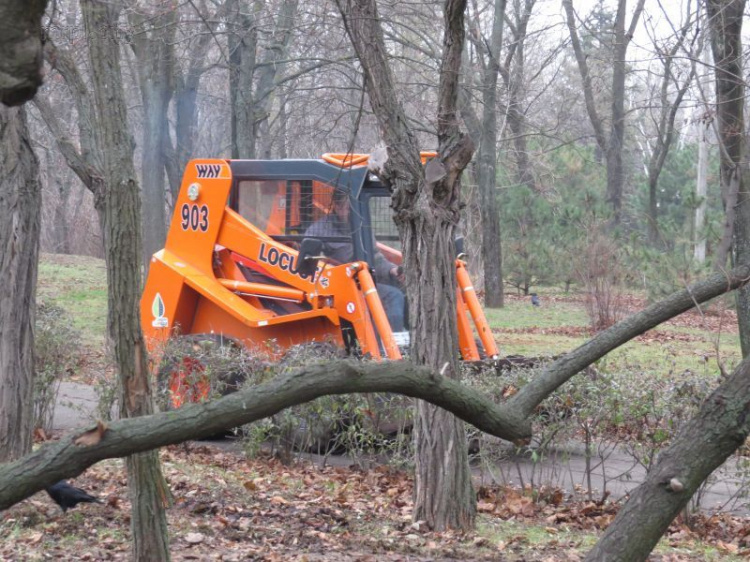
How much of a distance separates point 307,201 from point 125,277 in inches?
229

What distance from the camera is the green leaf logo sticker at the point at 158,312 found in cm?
1138

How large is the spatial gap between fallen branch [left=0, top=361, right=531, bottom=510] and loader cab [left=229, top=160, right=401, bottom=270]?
20.9 feet

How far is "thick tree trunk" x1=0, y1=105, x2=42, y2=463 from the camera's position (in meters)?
6.79

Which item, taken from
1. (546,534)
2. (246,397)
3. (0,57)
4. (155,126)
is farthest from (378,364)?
(155,126)

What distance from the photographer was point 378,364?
3369mm

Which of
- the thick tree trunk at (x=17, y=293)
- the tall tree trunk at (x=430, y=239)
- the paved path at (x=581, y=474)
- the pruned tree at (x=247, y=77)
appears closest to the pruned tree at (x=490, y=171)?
the pruned tree at (x=247, y=77)

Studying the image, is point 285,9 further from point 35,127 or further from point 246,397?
point 246,397

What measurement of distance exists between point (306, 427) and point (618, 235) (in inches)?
680

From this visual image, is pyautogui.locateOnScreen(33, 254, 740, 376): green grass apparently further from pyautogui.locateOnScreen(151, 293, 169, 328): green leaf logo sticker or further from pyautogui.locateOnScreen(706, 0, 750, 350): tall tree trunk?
pyautogui.locateOnScreen(151, 293, 169, 328): green leaf logo sticker

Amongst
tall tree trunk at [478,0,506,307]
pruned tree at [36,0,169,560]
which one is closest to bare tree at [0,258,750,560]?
pruned tree at [36,0,169,560]

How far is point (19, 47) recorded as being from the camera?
84.6 inches

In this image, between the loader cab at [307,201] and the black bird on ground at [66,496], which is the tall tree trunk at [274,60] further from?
the black bird on ground at [66,496]

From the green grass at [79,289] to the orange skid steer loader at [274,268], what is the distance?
452cm

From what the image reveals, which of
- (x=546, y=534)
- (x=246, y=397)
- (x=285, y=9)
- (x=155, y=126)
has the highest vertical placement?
(x=285, y=9)
